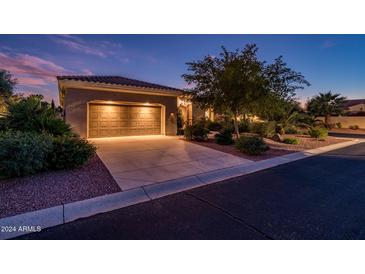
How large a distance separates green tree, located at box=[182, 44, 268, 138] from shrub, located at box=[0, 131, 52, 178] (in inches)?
317

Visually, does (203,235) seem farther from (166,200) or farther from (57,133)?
(57,133)

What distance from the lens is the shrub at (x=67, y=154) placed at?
205 inches

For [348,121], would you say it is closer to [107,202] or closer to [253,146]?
[253,146]

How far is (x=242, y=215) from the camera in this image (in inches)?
132

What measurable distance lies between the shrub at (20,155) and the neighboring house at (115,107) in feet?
20.5

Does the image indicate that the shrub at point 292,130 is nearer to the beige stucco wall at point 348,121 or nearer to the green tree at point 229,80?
the green tree at point 229,80

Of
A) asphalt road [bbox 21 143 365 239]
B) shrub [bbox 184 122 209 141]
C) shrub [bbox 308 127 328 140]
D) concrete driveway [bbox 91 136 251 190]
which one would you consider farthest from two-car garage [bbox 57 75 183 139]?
shrub [bbox 308 127 328 140]

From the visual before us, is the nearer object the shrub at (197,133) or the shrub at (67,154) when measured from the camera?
the shrub at (67,154)

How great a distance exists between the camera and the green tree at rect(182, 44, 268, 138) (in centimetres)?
950

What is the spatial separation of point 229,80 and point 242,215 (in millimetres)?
7430

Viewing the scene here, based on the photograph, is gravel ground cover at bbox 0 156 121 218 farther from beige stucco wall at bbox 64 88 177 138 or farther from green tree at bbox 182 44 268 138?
green tree at bbox 182 44 268 138

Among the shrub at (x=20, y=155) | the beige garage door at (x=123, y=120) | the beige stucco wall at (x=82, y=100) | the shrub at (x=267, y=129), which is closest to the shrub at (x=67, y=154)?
the shrub at (x=20, y=155)

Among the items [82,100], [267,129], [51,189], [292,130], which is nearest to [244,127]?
[267,129]

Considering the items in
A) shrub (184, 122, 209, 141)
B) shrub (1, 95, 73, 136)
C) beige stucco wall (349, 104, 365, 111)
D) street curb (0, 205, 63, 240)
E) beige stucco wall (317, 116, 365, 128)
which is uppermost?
beige stucco wall (349, 104, 365, 111)
